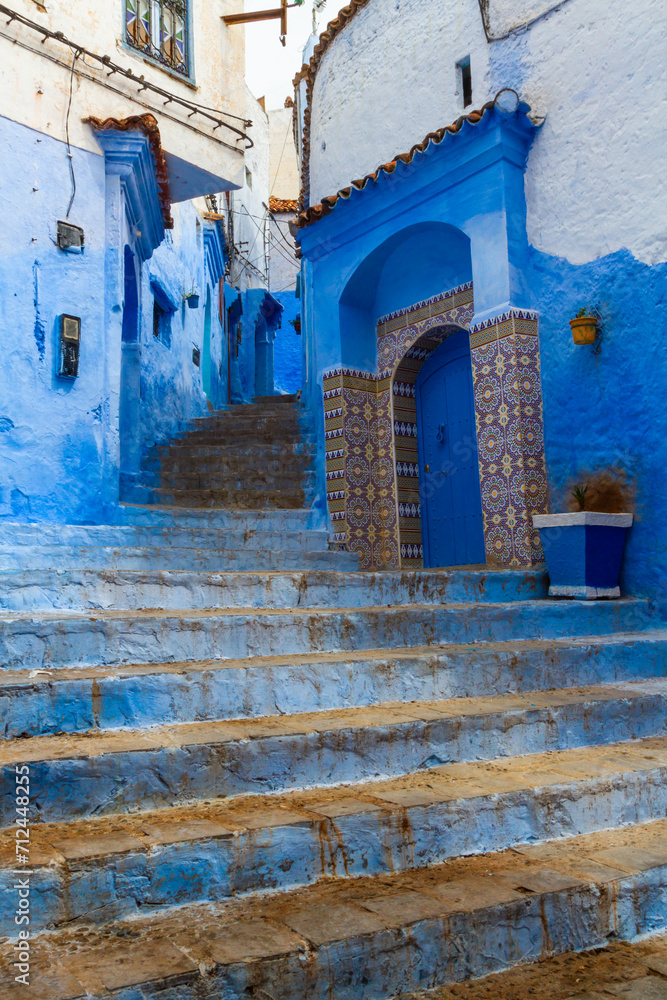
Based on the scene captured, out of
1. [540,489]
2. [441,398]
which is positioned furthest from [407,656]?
[441,398]

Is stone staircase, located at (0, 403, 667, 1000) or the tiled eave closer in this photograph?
stone staircase, located at (0, 403, 667, 1000)

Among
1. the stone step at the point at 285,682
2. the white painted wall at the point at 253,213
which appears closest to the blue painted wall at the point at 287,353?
the white painted wall at the point at 253,213

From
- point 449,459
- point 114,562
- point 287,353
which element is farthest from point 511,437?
point 287,353

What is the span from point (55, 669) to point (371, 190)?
5833mm

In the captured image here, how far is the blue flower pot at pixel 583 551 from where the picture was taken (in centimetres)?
546

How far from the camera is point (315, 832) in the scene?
232 centimetres

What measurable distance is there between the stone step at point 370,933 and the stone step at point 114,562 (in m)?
2.05

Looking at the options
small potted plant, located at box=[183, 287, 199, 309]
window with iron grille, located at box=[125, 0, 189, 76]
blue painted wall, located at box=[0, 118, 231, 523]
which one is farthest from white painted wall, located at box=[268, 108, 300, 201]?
blue painted wall, located at box=[0, 118, 231, 523]

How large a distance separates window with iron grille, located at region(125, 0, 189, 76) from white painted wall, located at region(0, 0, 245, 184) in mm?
101

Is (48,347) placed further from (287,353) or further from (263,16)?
(287,353)

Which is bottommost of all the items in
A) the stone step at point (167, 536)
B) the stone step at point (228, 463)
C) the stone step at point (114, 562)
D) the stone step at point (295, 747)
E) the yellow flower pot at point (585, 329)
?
→ the stone step at point (295, 747)

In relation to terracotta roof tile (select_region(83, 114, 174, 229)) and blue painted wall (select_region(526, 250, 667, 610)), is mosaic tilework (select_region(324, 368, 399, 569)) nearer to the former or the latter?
blue painted wall (select_region(526, 250, 667, 610))

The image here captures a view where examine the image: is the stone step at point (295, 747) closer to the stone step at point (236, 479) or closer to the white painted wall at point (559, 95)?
the white painted wall at point (559, 95)

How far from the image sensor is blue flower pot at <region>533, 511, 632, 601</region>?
5.46 metres
